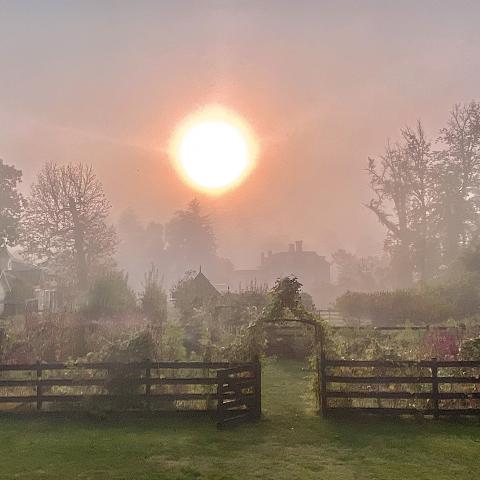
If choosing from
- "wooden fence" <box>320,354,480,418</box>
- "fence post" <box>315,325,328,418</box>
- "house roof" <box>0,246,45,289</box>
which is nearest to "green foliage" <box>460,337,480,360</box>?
"wooden fence" <box>320,354,480,418</box>

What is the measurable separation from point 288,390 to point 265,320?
3.57 metres

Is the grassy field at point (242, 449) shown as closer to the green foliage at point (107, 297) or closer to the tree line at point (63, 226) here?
the green foliage at point (107, 297)

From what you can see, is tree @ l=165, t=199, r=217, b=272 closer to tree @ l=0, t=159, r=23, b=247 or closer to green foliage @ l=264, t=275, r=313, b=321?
tree @ l=0, t=159, r=23, b=247

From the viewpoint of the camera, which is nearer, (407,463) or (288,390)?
(407,463)

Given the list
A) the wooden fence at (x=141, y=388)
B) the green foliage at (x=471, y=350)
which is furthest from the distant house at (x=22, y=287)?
the green foliage at (x=471, y=350)

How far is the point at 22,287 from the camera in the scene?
158ft

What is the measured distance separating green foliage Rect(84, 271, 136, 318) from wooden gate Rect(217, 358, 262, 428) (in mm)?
19003

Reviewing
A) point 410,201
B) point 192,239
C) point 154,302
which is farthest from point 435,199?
point 192,239

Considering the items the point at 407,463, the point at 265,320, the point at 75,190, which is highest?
the point at 75,190

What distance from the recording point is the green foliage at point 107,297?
3003 cm

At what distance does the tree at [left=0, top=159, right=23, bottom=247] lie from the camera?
5144cm

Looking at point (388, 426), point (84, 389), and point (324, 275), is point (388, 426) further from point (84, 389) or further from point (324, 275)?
point (324, 275)

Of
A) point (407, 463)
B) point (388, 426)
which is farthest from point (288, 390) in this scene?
point (407, 463)

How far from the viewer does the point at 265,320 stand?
13734 mm
